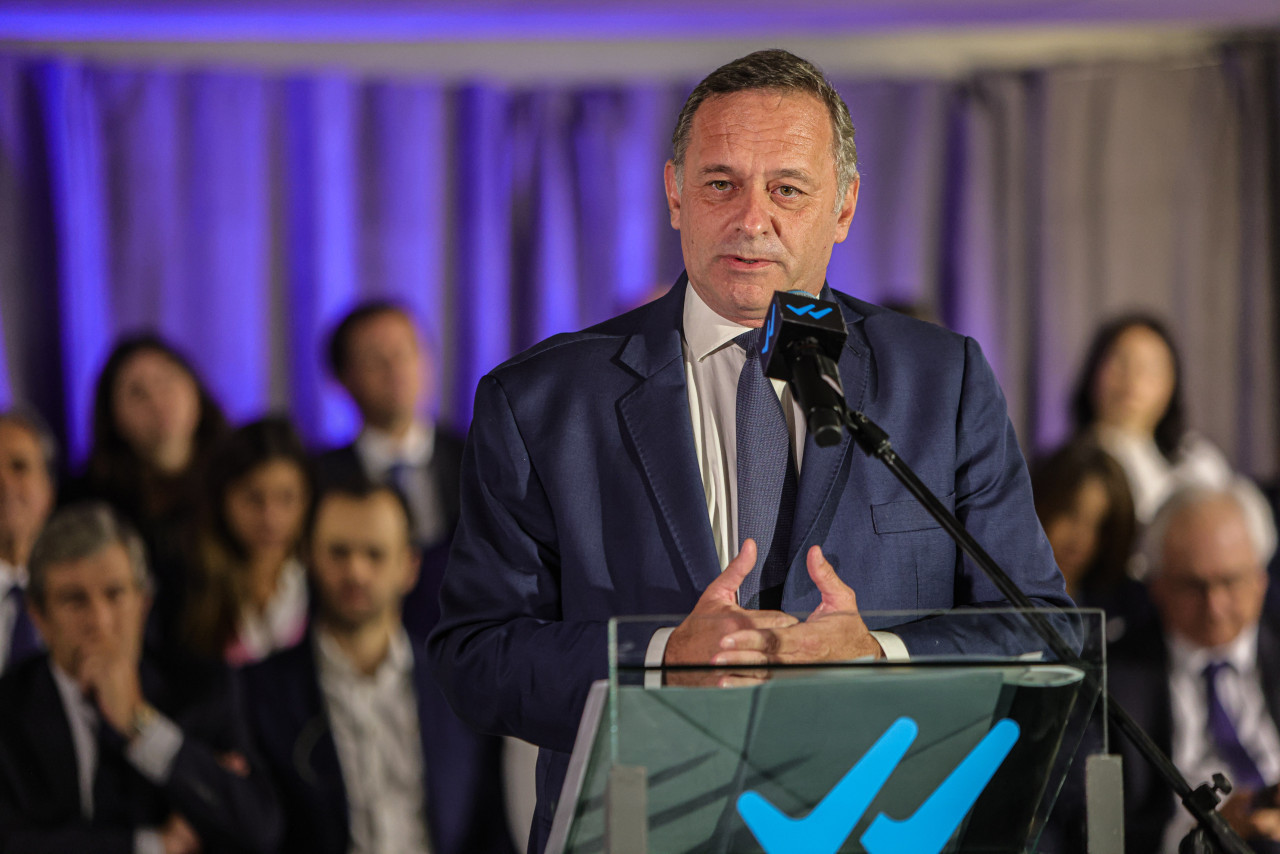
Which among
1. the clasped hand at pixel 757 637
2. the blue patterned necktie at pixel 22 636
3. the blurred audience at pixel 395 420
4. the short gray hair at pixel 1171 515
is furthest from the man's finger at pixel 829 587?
the blue patterned necktie at pixel 22 636

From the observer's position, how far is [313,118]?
4871 millimetres

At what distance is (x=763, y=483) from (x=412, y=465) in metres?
2.72

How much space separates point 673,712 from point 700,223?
0.65 metres

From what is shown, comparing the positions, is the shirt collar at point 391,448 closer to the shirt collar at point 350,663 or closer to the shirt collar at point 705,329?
the shirt collar at point 350,663

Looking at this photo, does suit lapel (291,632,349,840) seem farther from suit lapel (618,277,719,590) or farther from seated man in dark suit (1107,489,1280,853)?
suit lapel (618,277,719,590)

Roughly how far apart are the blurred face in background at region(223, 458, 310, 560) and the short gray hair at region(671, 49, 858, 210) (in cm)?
239

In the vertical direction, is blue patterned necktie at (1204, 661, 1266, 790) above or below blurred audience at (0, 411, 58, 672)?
below

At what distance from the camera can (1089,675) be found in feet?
3.77

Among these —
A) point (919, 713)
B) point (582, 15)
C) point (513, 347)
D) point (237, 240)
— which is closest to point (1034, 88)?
point (582, 15)

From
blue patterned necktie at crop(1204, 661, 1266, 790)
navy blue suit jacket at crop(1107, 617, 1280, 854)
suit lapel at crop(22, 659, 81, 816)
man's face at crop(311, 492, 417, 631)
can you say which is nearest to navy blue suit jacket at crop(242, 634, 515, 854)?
man's face at crop(311, 492, 417, 631)

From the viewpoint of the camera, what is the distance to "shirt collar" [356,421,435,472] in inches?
161

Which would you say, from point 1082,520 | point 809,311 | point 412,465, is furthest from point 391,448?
point 809,311

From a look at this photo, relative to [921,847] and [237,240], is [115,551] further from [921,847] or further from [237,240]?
[921,847]

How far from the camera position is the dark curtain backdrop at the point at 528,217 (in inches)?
188
